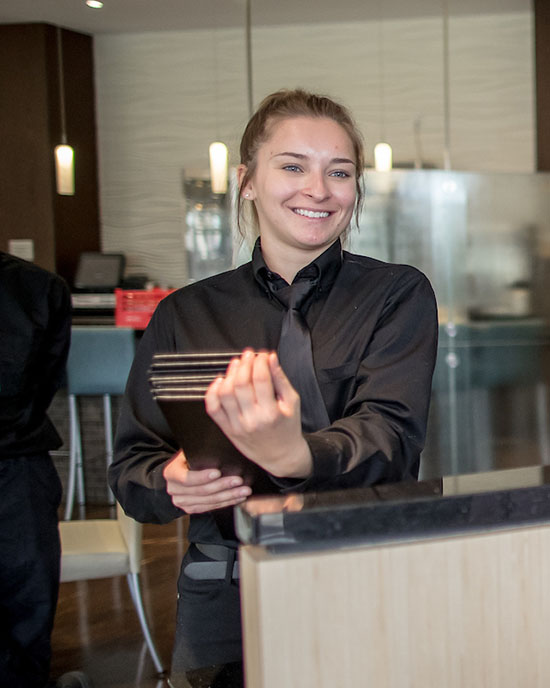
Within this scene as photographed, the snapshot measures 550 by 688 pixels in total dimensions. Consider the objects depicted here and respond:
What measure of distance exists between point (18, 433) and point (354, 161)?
1.30 meters

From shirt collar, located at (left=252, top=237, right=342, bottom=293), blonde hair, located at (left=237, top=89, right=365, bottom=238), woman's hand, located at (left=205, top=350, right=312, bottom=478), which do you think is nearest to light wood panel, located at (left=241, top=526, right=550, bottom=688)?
woman's hand, located at (left=205, top=350, right=312, bottom=478)

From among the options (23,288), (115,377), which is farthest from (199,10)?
(23,288)

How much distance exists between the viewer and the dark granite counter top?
0.66 metres

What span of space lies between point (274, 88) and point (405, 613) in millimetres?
6832

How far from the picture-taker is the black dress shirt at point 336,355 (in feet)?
3.83

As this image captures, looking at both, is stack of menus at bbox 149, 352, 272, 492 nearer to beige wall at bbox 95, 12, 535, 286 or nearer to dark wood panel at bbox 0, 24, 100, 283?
dark wood panel at bbox 0, 24, 100, 283

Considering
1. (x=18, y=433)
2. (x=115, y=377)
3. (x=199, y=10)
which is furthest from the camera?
(x=199, y=10)

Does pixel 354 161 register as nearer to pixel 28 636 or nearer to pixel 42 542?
pixel 42 542

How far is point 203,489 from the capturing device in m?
1.06

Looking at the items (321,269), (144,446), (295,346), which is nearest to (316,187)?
(321,269)

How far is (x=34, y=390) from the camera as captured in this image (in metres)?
2.37

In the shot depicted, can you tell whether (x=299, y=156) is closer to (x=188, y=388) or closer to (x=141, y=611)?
(x=188, y=388)

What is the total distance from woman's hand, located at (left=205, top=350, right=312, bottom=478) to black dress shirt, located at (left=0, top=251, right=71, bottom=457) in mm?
1577

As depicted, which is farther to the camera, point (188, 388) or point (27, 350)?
point (27, 350)
